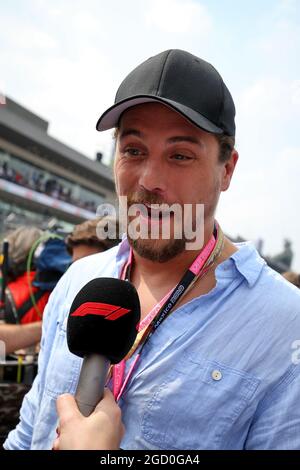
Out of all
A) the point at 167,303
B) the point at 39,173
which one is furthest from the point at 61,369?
the point at 39,173

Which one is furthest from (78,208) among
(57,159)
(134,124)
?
(134,124)

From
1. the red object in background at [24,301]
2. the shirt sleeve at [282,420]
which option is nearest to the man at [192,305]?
the shirt sleeve at [282,420]

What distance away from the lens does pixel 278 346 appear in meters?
1.12

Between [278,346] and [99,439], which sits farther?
[278,346]

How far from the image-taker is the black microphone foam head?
3.02 ft

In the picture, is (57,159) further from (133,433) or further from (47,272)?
(133,433)

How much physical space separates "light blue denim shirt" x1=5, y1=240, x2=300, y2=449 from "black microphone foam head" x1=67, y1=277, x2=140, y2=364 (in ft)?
0.61

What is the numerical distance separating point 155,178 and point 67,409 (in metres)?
0.66

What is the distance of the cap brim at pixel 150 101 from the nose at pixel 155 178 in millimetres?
153

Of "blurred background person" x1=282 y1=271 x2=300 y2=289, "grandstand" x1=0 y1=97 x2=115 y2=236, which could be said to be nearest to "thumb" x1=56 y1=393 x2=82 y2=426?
"blurred background person" x1=282 y1=271 x2=300 y2=289

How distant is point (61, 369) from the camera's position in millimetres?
1326

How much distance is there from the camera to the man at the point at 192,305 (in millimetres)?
1093

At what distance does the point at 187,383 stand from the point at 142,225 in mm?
460

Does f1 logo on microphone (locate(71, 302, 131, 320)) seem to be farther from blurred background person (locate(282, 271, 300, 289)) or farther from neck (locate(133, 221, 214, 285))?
blurred background person (locate(282, 271, 300, 289))
